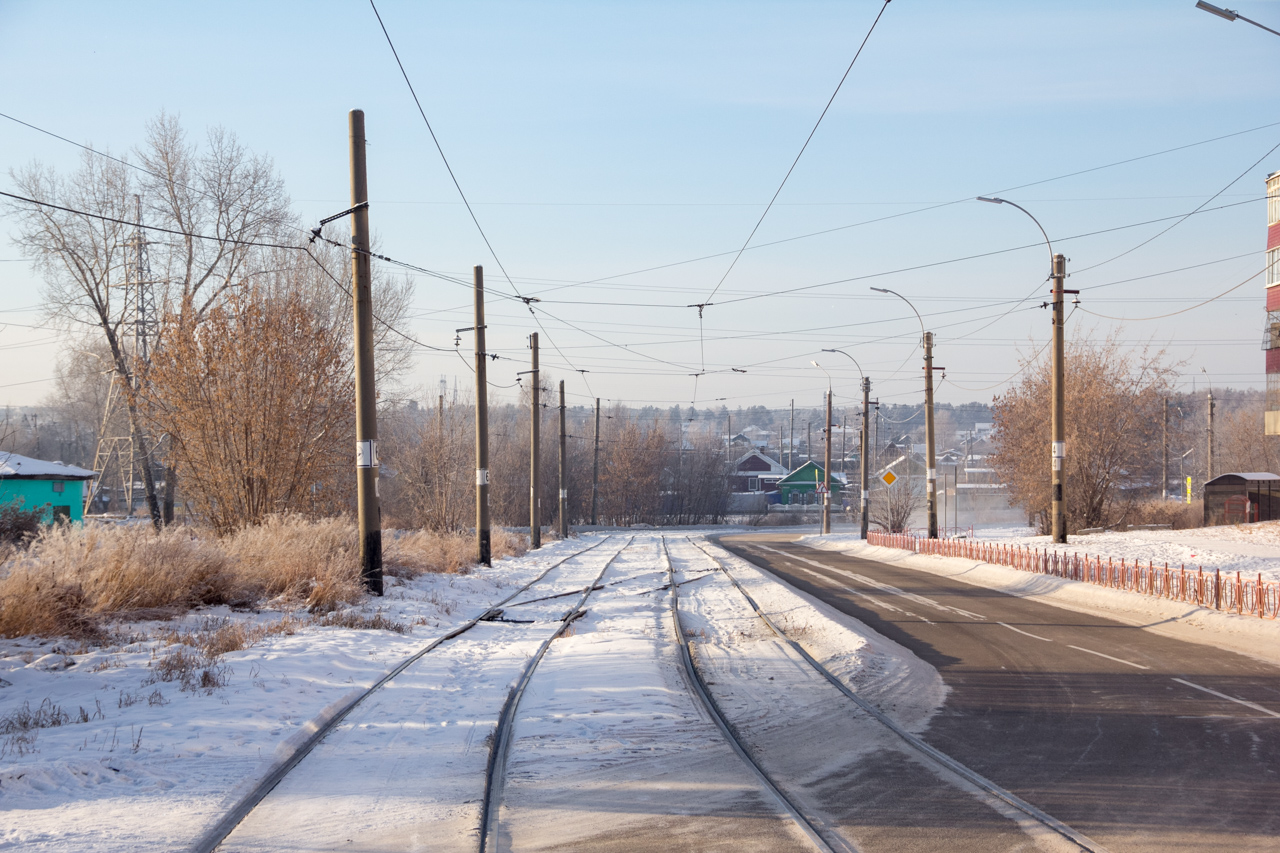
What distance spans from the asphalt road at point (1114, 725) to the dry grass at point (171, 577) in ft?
27.6

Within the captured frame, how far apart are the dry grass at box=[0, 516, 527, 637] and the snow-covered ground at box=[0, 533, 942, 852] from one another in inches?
17.6

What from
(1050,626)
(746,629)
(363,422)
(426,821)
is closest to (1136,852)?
(426,821)

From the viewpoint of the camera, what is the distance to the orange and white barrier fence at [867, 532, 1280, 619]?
15.6 meters

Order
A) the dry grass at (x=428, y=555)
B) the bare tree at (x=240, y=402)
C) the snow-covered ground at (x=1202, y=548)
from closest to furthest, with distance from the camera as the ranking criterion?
the bare tree at (x=240, y=402), the dry grass at (x=428, y=555), the snow-covered ground at (x=1202, y=548)

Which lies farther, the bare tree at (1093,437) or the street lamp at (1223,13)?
the bare tree at (1093,437)

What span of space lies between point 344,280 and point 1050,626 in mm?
39103

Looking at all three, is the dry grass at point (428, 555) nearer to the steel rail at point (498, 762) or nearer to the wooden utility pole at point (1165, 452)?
the steel rail at point (498, 762)

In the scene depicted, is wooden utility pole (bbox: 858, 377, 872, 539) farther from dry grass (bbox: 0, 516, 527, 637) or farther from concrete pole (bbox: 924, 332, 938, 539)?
dry grass (bbox: 0, 516, 527, 637)

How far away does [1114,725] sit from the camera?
8.28 meters

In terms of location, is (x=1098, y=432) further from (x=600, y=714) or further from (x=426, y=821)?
(x=426, y=821)

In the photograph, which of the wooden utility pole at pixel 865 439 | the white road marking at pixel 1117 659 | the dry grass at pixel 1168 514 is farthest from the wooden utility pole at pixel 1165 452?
the white road marking at pixel 1117 659

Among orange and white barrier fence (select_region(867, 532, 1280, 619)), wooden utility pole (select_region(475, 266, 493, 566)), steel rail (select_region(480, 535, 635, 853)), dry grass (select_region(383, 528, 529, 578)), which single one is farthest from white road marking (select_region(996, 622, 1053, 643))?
wooden utility pole (select_region(475, 266, 493, 566))

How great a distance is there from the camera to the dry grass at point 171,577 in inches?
418

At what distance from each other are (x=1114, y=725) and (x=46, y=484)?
43.2 m
